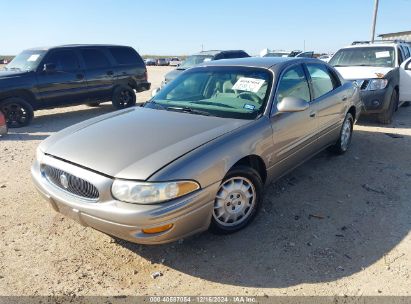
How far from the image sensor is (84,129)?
349 centimetres

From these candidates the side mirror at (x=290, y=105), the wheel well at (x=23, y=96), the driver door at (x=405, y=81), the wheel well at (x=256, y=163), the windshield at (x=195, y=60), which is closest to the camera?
the wheel well at (x=256, y=163)

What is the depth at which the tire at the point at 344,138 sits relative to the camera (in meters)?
5.30

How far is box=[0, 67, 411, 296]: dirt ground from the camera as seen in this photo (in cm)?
269

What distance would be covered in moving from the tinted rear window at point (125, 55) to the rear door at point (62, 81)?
1210 mm

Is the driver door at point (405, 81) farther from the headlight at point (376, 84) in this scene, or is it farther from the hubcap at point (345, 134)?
the hubcap at point (345, 134)

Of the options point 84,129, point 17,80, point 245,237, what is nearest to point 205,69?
point 84,129

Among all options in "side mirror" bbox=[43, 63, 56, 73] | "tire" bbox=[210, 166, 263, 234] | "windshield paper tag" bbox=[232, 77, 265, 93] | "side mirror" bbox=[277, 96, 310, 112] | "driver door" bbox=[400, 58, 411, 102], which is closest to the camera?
"tire" bbox=[210, 166, 263, 234]

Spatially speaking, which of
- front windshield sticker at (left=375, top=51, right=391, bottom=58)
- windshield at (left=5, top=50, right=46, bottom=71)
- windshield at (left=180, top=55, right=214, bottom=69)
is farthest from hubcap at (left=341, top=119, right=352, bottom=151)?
windshield at (left=180, top=55, right=214, bottom=69)

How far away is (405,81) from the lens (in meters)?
8.02

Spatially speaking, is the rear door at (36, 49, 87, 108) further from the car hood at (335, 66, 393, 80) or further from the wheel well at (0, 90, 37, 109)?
the car hood at (335, 66, 393, 80)

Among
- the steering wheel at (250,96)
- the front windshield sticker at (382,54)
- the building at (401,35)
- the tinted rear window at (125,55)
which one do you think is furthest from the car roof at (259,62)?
the building at (401,35)

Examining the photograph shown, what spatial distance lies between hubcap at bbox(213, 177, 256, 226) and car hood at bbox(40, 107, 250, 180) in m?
0.49

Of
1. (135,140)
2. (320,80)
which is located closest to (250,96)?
(135,140)

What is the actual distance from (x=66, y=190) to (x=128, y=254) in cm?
79
